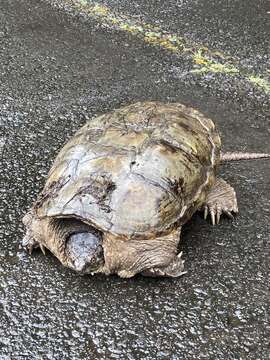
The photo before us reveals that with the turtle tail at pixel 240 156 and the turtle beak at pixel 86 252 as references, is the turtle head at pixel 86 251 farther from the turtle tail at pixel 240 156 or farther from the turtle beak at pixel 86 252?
the turtle tail at pixel 240 156

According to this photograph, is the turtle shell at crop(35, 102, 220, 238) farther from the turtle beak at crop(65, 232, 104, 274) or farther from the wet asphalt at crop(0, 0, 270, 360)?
the wet asphalt at crop(0, 0, 270, 360)

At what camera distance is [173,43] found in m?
4.64

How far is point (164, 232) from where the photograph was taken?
8.80 ft

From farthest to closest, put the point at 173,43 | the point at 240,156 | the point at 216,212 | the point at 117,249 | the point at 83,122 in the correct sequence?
the point at 173,43 → the point at 83,122 → the point at 240,156 → the point at 216,212 → the point at 117,249

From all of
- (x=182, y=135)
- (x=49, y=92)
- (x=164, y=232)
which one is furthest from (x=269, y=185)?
(x=49, y=92)

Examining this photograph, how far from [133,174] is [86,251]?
41 centimetres

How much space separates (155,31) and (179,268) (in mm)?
2633

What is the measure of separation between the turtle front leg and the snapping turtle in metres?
0.09

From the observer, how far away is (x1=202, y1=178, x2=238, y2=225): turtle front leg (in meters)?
3.02

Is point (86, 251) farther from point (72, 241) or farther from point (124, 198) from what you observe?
point (124, 198)

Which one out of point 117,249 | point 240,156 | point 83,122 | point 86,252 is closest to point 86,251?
point 86,252

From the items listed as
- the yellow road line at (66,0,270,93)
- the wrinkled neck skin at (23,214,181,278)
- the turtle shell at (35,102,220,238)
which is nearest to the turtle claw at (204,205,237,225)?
the turtle shell at (35,102,220,238)

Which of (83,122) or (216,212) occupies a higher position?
(216,212)

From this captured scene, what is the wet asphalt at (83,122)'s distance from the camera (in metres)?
2.50
